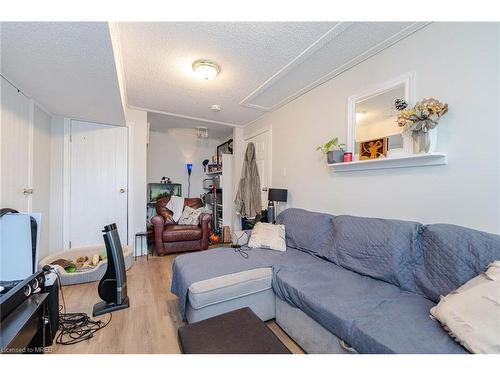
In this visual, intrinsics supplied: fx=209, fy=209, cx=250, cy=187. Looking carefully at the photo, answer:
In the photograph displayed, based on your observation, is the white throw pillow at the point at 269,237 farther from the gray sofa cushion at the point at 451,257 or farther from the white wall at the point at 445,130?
the gray sofa cushion at the point at 451,257

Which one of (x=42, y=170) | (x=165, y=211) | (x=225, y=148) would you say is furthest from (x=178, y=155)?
(x=42, y=170)

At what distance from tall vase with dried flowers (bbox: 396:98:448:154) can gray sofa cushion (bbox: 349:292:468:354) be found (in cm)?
106

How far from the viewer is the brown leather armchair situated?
328cm

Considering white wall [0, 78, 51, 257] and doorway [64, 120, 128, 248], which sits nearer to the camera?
Answer: white wall [0, 78, 51, 257]

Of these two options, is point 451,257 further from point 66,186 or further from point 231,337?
point 66,186

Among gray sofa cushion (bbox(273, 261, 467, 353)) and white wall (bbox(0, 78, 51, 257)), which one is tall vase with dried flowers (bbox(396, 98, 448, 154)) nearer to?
gray sofa cushion (bbox(273, 261, 467, 353))

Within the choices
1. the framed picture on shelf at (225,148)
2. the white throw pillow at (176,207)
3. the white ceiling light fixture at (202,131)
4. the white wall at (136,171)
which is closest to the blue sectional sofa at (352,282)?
the white wall at (136,171)

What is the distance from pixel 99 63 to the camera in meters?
1.50

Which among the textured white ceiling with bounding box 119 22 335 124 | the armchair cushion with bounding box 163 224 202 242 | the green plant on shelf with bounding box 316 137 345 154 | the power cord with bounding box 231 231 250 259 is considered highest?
the textured white ceiling with bounding box 119 22 335 124

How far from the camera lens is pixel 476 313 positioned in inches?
35.7

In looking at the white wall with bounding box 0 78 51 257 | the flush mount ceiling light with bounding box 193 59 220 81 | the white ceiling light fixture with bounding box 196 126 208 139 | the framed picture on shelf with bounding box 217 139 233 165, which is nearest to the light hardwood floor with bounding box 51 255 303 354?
the white wall with bounding box 0 78 51 257

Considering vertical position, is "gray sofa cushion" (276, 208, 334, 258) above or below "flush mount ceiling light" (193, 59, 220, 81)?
below
